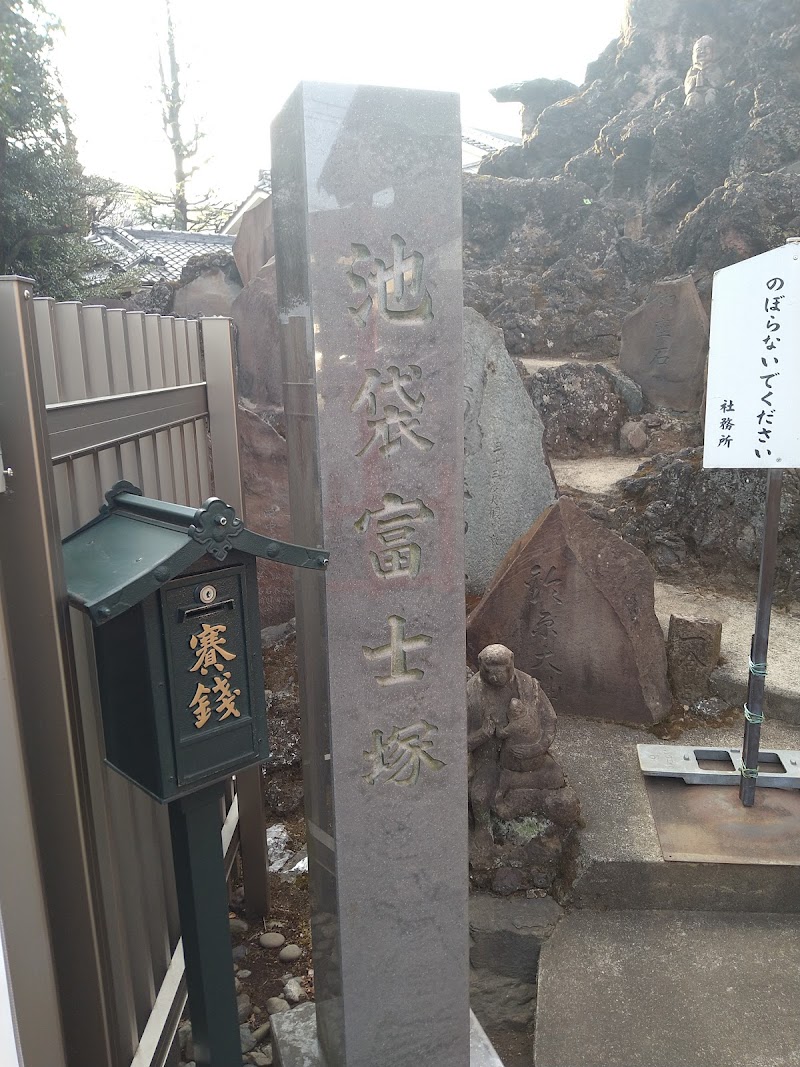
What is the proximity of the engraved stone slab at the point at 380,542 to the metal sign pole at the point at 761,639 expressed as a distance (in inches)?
75.5

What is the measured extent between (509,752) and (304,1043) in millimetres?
1455

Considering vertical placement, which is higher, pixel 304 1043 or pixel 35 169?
pixel 35 169

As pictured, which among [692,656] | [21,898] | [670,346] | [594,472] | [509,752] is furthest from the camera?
[670,346]

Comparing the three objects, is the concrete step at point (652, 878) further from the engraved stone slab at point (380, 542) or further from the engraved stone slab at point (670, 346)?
the engraved stone slab at point (670, 346)

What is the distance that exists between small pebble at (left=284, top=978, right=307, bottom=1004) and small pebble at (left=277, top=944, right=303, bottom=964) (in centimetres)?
13

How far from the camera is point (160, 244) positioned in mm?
17266

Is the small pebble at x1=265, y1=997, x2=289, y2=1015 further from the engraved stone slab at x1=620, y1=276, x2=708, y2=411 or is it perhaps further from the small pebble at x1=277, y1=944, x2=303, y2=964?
the engraved stone slab at x1=620, y1=276, x2=708, y2=411

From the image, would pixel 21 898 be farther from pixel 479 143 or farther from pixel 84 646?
pixel 479 143

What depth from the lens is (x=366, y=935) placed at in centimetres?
222

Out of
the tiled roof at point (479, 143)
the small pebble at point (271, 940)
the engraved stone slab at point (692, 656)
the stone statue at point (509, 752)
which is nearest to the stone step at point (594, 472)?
the engraved stone slab at point (692, 656)

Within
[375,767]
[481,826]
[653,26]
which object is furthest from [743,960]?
[653,26]

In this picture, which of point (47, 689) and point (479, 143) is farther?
point (479, 143)

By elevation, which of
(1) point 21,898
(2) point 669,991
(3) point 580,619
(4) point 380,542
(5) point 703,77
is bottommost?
(2) point 669,991

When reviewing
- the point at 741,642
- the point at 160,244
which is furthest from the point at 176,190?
the point at 741,642
